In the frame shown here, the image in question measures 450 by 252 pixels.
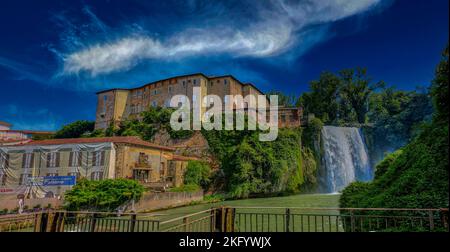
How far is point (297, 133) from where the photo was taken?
34.1m

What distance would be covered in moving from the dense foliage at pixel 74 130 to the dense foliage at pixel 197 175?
99.5ft

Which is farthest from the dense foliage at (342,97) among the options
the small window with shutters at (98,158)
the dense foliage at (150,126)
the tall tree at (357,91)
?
the small window with shutters at (98,158)

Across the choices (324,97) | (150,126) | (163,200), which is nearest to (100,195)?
(163,200)

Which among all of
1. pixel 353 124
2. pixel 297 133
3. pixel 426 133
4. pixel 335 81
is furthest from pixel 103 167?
pixel 335 81

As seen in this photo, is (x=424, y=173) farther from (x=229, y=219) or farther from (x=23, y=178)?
(x=23, y=178)

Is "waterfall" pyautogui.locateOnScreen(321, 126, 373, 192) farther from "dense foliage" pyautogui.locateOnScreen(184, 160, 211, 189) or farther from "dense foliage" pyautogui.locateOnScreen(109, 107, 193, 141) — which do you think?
"dense foliage" pyautogui.locateOnScreen(109, 107, 193, 141)

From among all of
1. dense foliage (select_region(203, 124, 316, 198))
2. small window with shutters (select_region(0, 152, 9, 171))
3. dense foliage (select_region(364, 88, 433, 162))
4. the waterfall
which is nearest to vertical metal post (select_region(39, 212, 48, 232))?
dense foliage (select_region(203, 124, 316, 198))

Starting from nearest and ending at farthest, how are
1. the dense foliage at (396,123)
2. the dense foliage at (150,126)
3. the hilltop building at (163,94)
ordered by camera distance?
the dense foliage at (150,126), the dense foliage at (396,123), the hilltop building at (163,94)

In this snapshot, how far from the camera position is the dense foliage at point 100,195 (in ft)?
62.5

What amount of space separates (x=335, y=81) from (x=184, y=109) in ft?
77.1

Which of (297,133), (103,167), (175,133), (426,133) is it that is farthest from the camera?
(175,133)

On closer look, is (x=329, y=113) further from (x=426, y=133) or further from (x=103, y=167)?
(x=426, y=133)

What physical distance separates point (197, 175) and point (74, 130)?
32.9 meters

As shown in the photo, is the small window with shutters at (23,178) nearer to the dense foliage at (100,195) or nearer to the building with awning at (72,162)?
the building with awning at (72,162)
